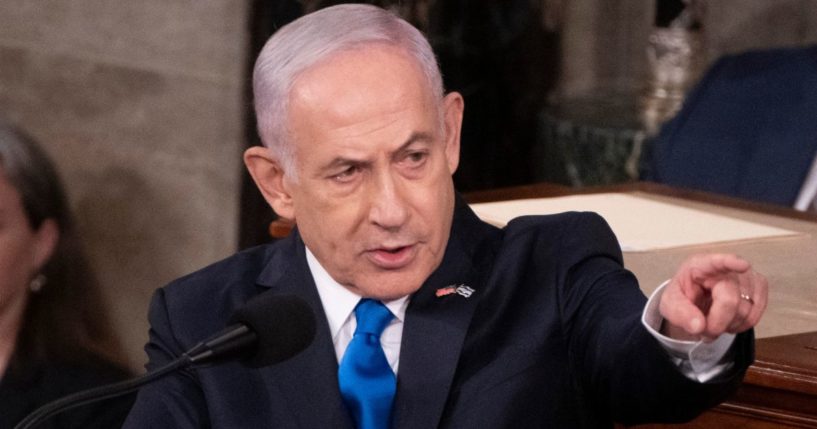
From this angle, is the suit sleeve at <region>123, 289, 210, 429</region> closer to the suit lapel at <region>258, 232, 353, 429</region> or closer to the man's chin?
the suit lapel at <region>258, 232, 353, 429</region>

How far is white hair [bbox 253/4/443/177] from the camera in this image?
2.22 metres

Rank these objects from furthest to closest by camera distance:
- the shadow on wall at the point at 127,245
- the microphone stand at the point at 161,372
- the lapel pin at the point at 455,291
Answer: the shadow on wall at the point at 127,245
the lapel pin at the point at 455,291
the microphone stand at the point at 161,372

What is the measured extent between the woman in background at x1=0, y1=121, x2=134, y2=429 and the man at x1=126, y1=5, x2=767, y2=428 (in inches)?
44.3

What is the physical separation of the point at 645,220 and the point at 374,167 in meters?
1.13

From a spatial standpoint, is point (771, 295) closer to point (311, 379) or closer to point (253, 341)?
point (311, 379)

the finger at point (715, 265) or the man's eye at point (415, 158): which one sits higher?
the finger at point (715, 265)

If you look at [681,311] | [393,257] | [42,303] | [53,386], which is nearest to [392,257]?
[393,257]

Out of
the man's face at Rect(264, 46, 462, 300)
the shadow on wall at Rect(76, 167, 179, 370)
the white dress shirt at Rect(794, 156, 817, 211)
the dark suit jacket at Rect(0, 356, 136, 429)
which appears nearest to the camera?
the man's face at Rect(264, 46, 462, 300)

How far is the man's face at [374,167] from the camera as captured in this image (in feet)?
7.24

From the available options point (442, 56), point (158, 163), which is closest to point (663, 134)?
point (442, 56)

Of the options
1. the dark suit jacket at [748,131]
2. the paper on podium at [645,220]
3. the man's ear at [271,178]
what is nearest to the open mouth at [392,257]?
the man's ear at [271,178]

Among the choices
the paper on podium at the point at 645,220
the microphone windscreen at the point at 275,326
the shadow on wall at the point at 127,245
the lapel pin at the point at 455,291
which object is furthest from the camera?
the shadow on wall at the point at 127,245

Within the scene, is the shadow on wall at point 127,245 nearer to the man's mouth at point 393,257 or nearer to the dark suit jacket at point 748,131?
the dark suit jacket at point 748,131

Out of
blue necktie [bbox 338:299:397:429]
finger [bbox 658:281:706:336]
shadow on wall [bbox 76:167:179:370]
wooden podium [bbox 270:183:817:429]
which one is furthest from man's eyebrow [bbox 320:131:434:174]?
shadow on wall [bbox 76:167:179:370]
